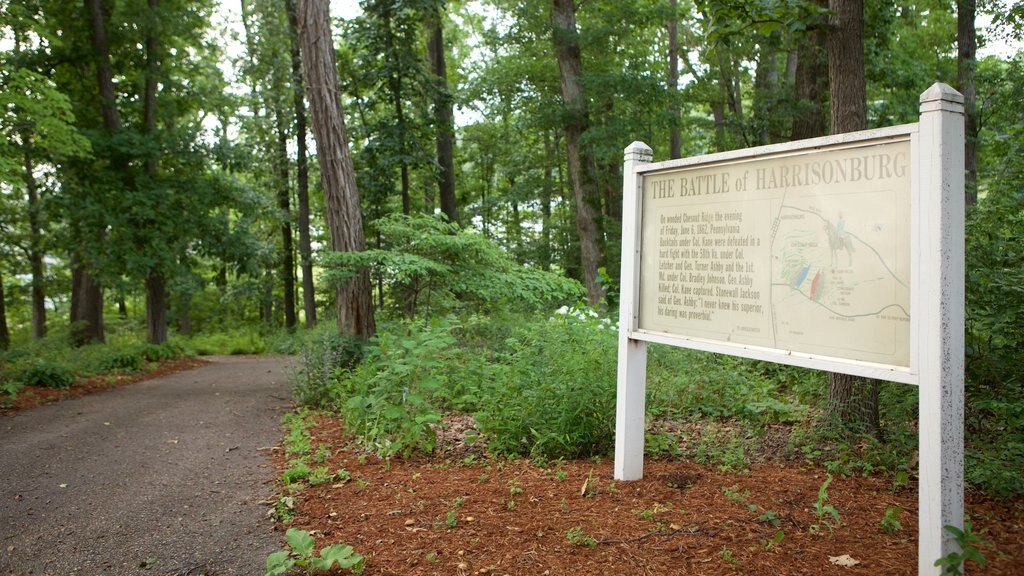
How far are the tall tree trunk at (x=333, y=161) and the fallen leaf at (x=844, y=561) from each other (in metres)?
7.64

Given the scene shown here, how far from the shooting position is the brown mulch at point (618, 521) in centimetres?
333

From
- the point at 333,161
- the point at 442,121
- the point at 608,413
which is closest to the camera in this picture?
the point at 608,413

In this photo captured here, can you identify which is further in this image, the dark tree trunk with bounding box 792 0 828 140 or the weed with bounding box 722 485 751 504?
the dark tree trunk with bounding box 792 0 828 140

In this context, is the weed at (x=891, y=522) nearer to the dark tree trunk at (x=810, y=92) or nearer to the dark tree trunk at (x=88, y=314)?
the dark tree trunk at (x=810, y=92)

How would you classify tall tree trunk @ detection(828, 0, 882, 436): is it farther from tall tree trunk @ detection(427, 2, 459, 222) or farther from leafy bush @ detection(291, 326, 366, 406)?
tall tree trunk @ detection(427, 2, 459, 222)

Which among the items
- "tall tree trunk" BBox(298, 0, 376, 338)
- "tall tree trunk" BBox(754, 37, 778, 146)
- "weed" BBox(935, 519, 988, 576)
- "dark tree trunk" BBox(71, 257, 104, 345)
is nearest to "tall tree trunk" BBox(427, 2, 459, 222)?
"tall tree trunk" BBox(298, 0, 376, 338)

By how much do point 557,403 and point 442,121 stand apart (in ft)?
40.0

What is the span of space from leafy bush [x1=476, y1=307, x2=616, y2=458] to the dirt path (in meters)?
1.91

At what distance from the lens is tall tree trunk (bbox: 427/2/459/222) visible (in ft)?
52.3

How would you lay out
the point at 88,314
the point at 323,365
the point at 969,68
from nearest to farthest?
the point at 323,365, the point at 969,68, the point at 88,314

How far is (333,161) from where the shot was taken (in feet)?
32.7

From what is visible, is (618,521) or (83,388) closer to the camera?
(618,521)

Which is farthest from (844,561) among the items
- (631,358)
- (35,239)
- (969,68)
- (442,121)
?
(35,239)

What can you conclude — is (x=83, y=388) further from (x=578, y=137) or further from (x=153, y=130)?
(x=578, y=137)
